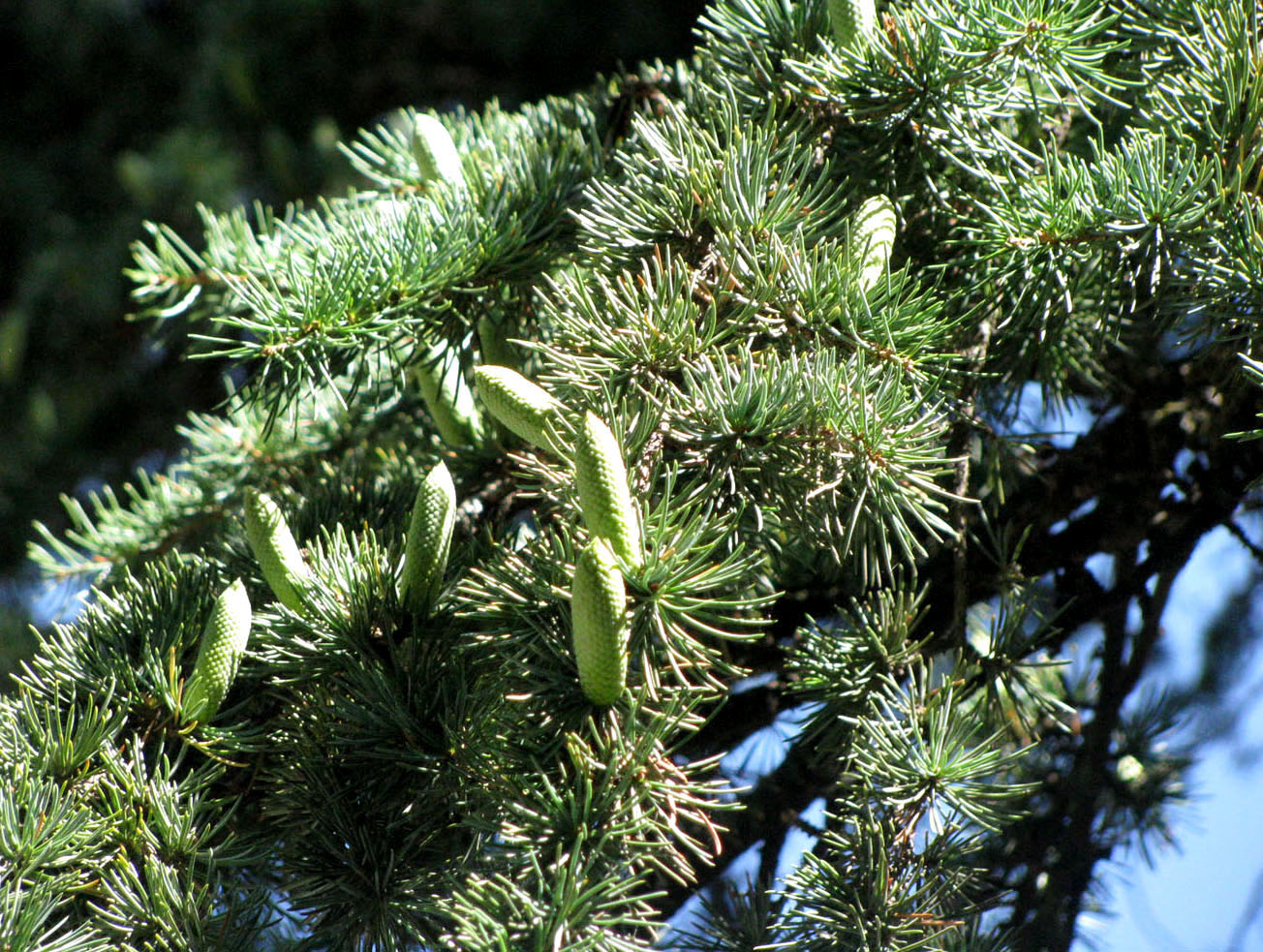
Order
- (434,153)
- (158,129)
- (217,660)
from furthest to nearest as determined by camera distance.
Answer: (158,129), (434,153), (217,660)

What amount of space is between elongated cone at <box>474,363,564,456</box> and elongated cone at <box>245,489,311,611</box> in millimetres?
100

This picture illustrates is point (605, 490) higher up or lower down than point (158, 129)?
lower down

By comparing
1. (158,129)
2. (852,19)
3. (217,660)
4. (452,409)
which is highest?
(158,129)

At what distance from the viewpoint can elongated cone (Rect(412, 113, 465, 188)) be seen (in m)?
0.51

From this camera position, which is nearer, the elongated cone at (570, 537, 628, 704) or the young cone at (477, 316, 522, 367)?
the elongated cone at (570, 537, 628, 704)

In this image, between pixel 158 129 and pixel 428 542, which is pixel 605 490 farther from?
pixel 158 129

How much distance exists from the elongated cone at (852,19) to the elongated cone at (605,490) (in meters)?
0.22

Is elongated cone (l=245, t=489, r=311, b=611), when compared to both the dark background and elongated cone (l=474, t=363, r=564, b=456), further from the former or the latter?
the dark background

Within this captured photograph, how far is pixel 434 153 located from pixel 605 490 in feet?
0.88

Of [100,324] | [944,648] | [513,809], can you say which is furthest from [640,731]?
[100,324]

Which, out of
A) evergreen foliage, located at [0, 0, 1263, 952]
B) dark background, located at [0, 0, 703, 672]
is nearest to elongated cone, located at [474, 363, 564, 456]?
evergreen foliage, located at [0, 0, 1263, 952]

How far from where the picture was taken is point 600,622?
0.30 metres

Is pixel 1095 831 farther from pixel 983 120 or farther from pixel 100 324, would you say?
pixel 100 324

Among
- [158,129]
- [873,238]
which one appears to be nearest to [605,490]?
[873,238]
